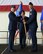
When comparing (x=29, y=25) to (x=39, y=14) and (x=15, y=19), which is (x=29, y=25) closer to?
(x=15, y=19)

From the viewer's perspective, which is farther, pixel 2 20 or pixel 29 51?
pixel 2 20

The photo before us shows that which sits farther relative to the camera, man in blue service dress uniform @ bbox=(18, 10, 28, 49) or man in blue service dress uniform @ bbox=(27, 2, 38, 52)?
man in blue service dress uniform @ bbox=(18, 10, 28, 49)

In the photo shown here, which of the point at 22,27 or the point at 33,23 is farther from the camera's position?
the point at 22,27

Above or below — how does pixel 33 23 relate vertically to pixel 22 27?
above

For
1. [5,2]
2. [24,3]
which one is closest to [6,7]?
[5,2]

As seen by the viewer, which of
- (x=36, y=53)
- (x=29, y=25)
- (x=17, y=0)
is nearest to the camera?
(x=36, y=53)

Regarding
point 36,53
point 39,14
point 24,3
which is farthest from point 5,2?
point 36,53

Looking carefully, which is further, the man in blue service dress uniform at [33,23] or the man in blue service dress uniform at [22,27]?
the man in blue service dress uniform at [22,27]

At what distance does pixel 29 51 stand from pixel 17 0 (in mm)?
2321

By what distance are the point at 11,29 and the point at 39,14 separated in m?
2.20

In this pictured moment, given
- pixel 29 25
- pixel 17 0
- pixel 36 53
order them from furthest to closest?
pixel 17 0
pixel 29 25
pixel 36 53

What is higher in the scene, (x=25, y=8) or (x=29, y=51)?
(x=25, y=8)

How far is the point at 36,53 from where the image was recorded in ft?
17.0

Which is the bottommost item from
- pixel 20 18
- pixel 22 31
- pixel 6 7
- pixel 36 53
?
pixel 36 53
